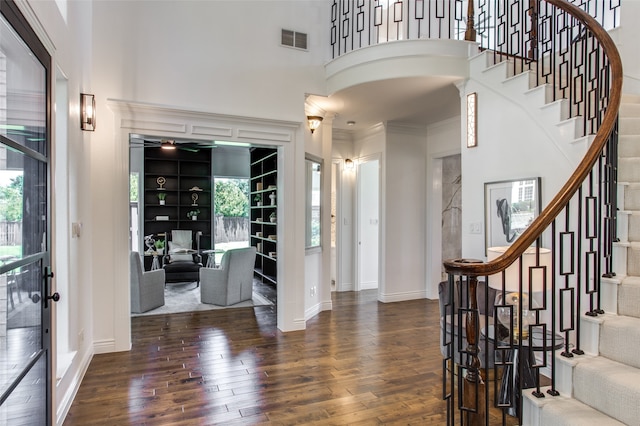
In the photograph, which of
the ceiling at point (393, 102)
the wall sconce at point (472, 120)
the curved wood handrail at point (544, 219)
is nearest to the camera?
the curved wood handrail at point (544, 219)

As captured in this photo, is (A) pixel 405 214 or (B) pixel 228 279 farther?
(A) pixel 405 214

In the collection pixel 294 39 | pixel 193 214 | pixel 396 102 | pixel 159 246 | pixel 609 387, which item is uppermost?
pixel 294 39

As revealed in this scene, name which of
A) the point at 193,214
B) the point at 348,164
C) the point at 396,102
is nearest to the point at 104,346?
the point at 396,102

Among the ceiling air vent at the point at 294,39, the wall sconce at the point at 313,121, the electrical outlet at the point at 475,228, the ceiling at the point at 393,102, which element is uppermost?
the ceiling air vent at the point at 294,39

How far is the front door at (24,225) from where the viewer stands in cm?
181

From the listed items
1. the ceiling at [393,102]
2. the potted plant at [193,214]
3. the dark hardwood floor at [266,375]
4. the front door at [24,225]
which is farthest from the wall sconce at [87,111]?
the potted plant at [193,214]

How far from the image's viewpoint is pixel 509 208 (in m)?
3.92

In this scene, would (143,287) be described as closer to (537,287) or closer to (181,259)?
(181,259)

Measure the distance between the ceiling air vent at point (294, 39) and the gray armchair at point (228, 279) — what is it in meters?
2.95

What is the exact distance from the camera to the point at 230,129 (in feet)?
14.8

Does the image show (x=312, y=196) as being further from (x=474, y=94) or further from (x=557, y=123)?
(x=557, y=123)

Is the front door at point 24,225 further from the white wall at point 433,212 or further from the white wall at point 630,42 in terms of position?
the white wall at point 433,212

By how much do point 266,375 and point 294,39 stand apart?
379 centimetres

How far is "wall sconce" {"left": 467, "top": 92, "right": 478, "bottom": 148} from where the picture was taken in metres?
4.30
